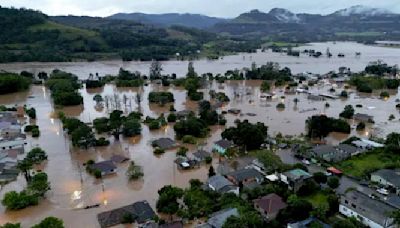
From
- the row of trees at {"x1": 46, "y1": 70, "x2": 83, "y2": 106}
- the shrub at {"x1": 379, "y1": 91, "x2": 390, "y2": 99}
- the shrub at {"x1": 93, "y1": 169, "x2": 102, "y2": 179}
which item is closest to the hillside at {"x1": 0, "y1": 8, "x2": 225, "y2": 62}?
the row of trees at {"x1": 46, "y1": 70, "x2": 83, "y2": 106}

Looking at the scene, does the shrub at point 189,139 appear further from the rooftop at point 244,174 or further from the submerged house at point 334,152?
the submerged house at point 334,152

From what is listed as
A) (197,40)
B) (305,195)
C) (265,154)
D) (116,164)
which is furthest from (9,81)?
(197,40)

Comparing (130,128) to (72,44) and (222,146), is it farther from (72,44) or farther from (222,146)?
(72,44)

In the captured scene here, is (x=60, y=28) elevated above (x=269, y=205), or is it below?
above

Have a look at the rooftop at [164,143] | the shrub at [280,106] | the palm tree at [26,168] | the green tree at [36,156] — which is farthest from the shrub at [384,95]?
the palm tree at [26,168]

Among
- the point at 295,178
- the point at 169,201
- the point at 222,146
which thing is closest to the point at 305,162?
the point at 295,178
